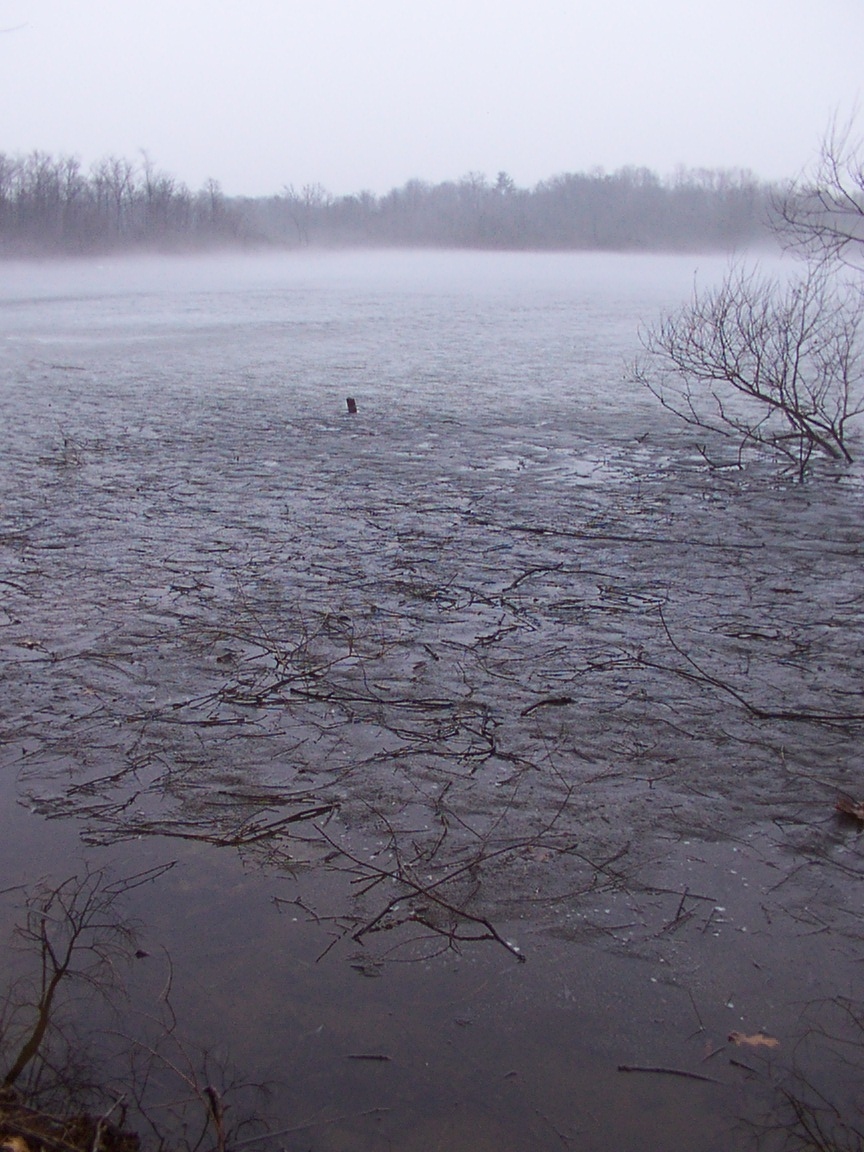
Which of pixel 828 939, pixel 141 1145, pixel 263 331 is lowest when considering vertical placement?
pixel 141 1145

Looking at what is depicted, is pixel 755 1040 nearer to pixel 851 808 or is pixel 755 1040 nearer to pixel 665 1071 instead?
pixel 665 1071

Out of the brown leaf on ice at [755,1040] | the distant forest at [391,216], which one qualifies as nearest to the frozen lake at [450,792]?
the brown leaf on ice at [755,1040]

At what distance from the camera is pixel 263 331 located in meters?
25.4

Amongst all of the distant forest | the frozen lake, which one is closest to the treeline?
the distant forest

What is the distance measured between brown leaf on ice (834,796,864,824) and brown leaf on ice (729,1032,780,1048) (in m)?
1.27

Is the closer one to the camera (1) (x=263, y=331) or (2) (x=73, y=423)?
(2) (x=73, y=423)

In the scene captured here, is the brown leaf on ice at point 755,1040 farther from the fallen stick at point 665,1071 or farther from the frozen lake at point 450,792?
the fallen stick at point 665,1071

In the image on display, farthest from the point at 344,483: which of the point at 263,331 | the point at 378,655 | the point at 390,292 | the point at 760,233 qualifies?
the point at 760,233

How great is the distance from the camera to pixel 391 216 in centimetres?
13312

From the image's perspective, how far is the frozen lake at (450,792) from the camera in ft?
→ 9.32

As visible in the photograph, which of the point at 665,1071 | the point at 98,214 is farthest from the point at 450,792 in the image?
the point at 98,214

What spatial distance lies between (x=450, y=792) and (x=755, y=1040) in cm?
157

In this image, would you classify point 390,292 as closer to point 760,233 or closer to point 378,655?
point 378,655

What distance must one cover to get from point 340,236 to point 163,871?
5330 inches
